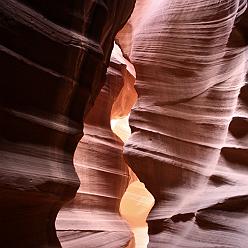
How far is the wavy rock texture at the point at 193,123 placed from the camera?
360 centimetres

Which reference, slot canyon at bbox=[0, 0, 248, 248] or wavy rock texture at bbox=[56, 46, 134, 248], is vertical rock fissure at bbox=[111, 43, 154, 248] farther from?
wavy rock texture at bbox=[56, 46, 134, 248]

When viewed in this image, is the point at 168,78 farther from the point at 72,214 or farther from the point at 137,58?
the point at 72,214

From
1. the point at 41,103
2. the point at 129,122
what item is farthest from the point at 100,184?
the point at 41,103

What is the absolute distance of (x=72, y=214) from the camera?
4551 millimetres

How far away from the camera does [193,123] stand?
13.6ft

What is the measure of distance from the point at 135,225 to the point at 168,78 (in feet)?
7.27

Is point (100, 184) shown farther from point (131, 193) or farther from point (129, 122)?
point (131, 193)

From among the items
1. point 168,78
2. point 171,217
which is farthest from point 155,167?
point 168,78

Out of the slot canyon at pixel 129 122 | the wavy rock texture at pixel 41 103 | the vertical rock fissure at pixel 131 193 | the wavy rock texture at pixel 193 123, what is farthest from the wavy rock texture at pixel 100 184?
the wavy rock texture at pixel 41 103

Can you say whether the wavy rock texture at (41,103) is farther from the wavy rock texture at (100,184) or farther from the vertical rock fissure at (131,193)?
the vertical rock fissure at (131,193)

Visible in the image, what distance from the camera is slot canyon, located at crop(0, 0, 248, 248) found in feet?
8.57

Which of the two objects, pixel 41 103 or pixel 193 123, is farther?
pixel 193 123

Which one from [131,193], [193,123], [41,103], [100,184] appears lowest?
[131,193]

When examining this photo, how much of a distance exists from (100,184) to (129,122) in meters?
0.85
